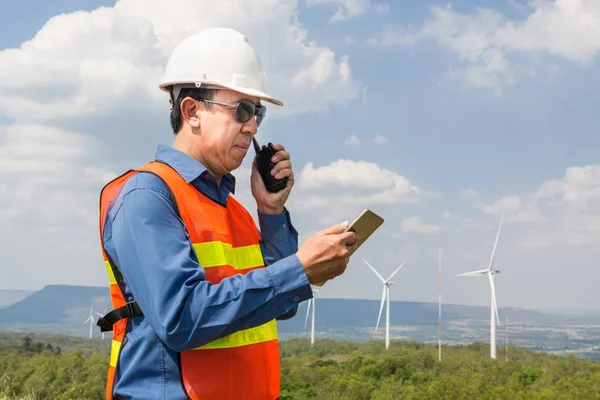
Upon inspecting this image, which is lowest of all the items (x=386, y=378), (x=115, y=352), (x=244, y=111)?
(x=386, y=378)

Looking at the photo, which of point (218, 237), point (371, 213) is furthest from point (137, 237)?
point (371, 213)

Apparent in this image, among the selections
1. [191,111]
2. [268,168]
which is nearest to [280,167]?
[268,168]

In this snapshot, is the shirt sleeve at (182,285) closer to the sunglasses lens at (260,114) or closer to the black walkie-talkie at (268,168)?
the sunglasses lens at (260,114)

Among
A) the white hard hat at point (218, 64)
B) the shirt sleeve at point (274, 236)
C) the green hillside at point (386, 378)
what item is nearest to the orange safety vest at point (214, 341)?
the white hard hat at point (218, 64)

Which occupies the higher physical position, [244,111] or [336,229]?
[244,111]

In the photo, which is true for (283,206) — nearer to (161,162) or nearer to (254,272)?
(161,162)

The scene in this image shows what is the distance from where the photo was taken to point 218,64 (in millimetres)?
3869

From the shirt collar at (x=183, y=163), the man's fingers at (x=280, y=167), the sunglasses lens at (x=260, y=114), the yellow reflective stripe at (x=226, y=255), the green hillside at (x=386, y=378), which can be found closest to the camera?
the yellow reflective stripe at (x=226, y=255)

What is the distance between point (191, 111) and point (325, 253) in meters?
1.14

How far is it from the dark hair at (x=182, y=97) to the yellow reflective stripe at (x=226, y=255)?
2.41 ft

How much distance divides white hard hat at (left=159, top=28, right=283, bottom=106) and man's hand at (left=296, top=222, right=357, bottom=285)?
953mm

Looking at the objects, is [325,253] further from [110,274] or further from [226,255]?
[110,274]

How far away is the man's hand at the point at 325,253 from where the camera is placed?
3.22 metres

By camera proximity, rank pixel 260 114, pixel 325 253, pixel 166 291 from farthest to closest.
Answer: pixel 260 114
pixel 325 253
pixel 166 291
